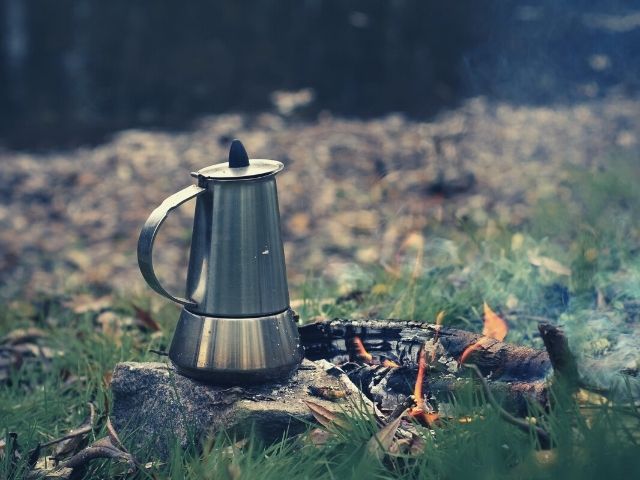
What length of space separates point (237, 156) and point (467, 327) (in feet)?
4.48

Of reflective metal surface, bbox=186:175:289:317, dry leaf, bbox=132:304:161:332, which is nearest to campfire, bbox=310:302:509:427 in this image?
reflective metal surface, bbox=186:175:289:317

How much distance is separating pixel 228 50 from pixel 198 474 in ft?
36.9

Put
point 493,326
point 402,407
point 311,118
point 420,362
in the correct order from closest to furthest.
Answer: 1. point 402,407
2. point 420,362
3. point 493,326
4. point 311,118

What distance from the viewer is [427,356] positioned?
118 inches

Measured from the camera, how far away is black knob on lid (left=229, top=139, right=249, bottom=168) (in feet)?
9.22

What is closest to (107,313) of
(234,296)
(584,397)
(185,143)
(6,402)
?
(6,402)

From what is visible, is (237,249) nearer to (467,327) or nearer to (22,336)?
(467,327)

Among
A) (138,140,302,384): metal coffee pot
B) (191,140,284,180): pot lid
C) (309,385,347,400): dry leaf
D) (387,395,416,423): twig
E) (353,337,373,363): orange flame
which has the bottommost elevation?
(387,395,416,423): twig

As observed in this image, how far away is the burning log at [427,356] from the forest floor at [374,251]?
0.54ft

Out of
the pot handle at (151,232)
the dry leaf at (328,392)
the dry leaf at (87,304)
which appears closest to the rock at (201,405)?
the dry leaf at (328,392)

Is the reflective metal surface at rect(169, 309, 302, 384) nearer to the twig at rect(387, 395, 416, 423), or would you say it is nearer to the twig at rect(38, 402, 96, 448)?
the twig at rect(387, 395, 416, 423)

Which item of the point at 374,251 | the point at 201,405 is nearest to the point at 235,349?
the point at 201,405

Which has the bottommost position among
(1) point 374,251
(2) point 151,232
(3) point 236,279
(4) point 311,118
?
(1) point 374,251

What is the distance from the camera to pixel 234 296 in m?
2.82
